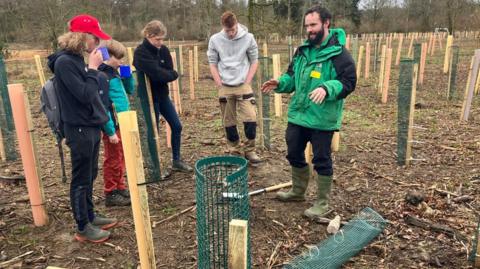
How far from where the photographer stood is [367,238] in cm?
318

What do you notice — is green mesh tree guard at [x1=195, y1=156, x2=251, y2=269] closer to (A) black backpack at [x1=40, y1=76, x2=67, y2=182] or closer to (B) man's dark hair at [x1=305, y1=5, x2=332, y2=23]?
(A) black backpack at [x1=40, y1=76, x2=67, y2=182]

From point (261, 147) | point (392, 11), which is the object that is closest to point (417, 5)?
point (392, 11)

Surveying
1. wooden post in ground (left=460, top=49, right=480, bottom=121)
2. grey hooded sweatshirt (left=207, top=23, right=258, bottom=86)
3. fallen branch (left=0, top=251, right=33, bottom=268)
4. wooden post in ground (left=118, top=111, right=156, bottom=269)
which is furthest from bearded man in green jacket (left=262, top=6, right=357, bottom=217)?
wooden post in ground (left=460, top=49, right=480, bottom=121)

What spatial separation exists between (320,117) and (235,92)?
168 centimetres

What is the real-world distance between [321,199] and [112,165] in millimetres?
2033

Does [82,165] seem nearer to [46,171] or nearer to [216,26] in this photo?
[46,171]

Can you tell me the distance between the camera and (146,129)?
13.5ft

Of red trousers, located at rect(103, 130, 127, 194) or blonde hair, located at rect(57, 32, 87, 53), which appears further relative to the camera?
red trousers, located at rect(103, 130, 127, 194)

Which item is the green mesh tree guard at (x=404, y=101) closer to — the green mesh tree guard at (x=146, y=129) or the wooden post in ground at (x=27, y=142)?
the green mesh tree guard at (x=146, y=129)

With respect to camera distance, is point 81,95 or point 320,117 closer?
point 81,95

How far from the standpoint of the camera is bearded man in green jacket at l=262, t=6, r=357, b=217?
3.19m

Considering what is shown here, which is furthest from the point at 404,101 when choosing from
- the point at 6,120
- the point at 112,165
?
the point at 6,120

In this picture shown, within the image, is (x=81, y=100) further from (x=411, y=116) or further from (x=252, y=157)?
(x=411, y=116)

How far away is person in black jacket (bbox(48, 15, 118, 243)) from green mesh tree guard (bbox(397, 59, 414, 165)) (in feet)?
11.2
